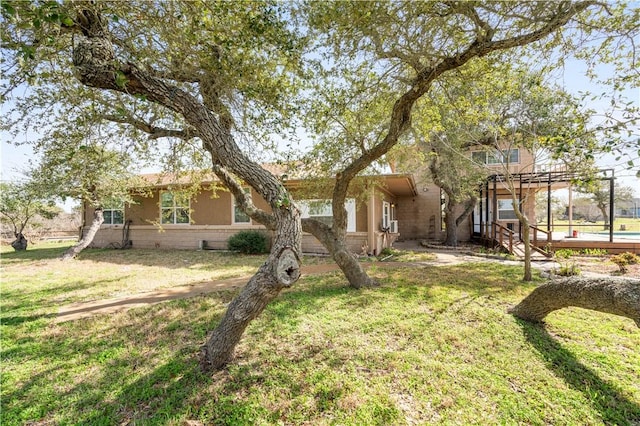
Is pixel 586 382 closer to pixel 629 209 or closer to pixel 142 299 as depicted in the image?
pixel 142 299

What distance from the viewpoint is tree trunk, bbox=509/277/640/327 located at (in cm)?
308

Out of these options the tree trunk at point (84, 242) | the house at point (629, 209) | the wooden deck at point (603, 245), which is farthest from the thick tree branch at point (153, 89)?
the house at point (629, 209)

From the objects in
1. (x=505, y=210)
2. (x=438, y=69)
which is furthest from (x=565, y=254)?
(x=438, y=69)

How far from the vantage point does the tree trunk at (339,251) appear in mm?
6121

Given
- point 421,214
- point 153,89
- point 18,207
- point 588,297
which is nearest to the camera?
point 153,89

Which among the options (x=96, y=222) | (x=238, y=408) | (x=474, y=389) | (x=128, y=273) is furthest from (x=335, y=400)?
(x=96, y=222)

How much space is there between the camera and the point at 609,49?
16.2ft

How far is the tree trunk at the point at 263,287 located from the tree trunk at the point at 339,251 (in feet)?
9.43

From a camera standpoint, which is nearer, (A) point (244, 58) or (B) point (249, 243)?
(A) point (244, 58)

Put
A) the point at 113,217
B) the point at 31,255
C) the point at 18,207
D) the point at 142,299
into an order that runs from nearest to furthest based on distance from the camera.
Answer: the point at 142,299 → the point at 31,255 → the point at 18,207 → the point at 113,217

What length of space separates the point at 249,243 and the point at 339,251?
253 inches

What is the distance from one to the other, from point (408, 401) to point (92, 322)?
16.5 ft

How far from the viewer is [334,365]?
328cm

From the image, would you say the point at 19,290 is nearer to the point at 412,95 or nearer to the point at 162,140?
the point at 162,140
